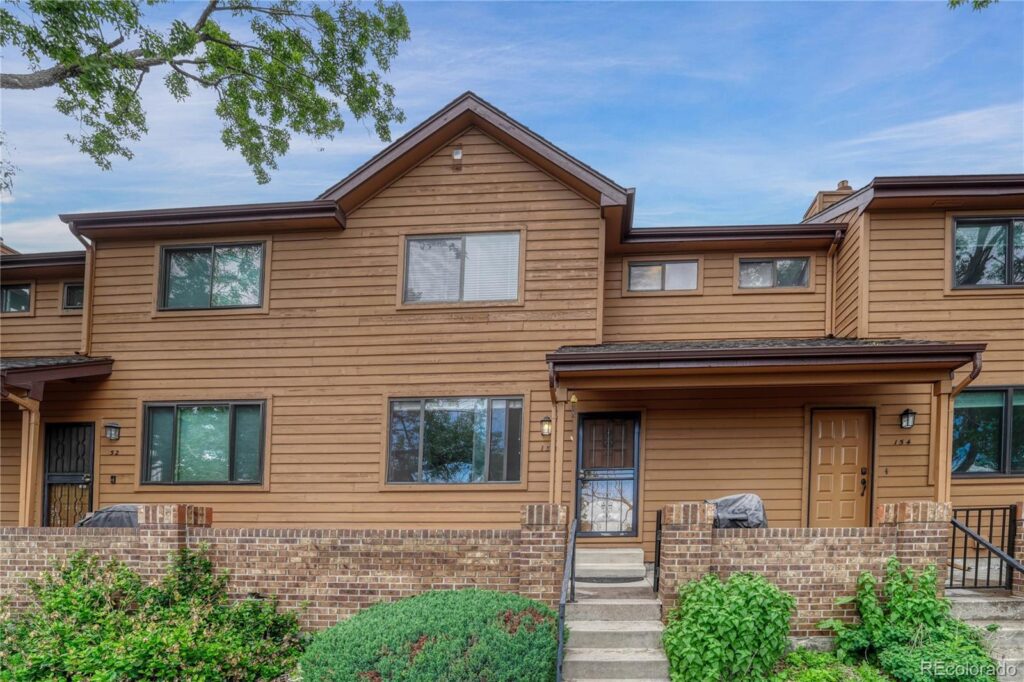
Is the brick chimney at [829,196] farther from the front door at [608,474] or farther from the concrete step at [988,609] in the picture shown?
the concrete step at [988,609]

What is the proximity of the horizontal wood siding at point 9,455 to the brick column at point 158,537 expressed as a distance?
18.1 ft

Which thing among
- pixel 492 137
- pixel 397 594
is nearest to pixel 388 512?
pixel 397 594

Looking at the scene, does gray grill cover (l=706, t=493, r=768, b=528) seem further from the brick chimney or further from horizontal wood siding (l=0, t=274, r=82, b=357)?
horizontal wood siding (l=0, t=274, r=82, b=357)

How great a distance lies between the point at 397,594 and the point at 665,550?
2.93m

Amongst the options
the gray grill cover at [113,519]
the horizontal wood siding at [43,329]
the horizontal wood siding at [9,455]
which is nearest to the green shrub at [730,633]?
the gray grill cover at [113,519]

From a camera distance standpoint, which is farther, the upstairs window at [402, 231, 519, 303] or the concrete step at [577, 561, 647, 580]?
the upstairs window at [402, 231, 519, 303]

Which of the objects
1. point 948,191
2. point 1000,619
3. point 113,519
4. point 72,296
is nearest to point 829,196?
point 948,191

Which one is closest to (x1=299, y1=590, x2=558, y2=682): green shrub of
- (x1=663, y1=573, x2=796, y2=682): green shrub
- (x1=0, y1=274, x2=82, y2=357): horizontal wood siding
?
(x1=663, y1=573, x2=796, y2=682): green shrub

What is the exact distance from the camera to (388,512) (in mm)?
10703

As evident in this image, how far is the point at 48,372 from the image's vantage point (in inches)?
415

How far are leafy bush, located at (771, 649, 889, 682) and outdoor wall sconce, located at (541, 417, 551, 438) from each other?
14.5ft

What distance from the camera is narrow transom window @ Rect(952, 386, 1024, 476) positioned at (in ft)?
33.8

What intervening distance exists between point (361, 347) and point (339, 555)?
383 cm

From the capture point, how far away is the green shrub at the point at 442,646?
6035 mm
